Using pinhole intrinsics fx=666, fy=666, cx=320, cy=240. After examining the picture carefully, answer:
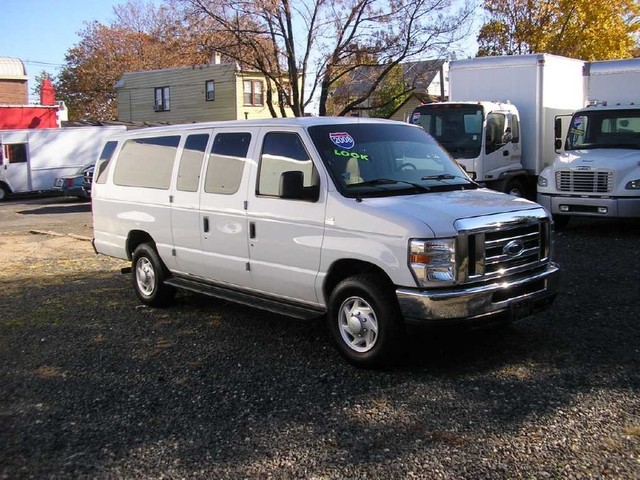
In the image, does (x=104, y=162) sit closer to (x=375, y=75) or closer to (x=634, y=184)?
(x=634, y=184)

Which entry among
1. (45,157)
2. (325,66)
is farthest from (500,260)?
(45,157)

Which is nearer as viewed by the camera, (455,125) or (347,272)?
(347,272)

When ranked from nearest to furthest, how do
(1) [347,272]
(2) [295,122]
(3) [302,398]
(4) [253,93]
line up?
(3) [302,398] → (1) [347,272] → (2) [295,122] → (4) [253,93]

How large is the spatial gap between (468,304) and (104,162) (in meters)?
5.14

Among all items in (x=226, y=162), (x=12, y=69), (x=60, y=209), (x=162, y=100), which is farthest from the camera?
(x=12, y=69)

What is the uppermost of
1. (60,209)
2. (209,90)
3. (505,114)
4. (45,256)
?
(209,90)

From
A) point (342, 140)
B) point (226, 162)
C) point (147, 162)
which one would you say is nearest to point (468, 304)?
point (342, 140)

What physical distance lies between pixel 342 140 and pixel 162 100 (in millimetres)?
38648

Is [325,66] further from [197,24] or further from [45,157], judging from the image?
[45,157]

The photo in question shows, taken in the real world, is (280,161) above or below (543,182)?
above

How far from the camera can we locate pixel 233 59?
2342cm

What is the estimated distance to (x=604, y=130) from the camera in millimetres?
12461

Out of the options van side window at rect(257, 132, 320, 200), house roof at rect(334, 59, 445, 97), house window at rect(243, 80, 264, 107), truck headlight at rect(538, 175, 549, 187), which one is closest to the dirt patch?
van side window at rect(257, 132, 320, 200)

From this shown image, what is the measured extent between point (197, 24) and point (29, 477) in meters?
20.8
